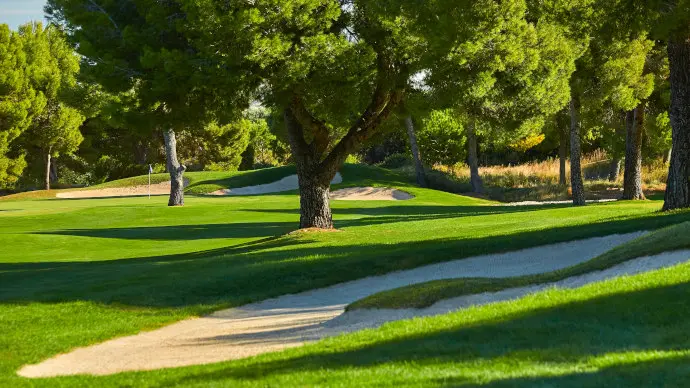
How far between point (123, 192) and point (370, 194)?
16.5 m

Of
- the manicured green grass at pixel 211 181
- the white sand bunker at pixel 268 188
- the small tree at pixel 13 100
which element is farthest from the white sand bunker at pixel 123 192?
the small tree at pixel 13 100

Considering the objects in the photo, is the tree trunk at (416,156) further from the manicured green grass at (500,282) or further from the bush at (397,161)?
the manicured green grass at (500,282)

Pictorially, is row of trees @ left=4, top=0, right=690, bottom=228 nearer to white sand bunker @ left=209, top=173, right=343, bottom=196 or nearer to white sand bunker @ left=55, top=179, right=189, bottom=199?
white sand bunker @ left=209, top=173, right=343, bottom=196

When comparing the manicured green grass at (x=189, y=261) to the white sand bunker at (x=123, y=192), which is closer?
the manicured green grass at (x=189, y=261)

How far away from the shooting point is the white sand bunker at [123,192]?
1974 inches

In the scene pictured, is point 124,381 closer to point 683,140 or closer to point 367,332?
point 367,332

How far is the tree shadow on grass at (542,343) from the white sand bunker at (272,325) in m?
1.59

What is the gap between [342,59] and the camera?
64.0 feet

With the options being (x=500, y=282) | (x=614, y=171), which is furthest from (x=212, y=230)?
(x=614, y=171)

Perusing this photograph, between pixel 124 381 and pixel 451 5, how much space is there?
35.6 ft

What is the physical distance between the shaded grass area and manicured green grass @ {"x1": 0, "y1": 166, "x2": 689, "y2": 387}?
0.08 m

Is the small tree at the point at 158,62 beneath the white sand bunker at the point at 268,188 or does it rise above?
above

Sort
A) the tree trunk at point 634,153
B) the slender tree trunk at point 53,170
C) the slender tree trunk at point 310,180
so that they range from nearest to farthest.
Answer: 1. the slender tree trunk at point 310,180
2. the tree trunk at point 634,153
3. the slender tree trunk at point 53,170

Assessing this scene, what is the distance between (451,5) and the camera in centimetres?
1697
